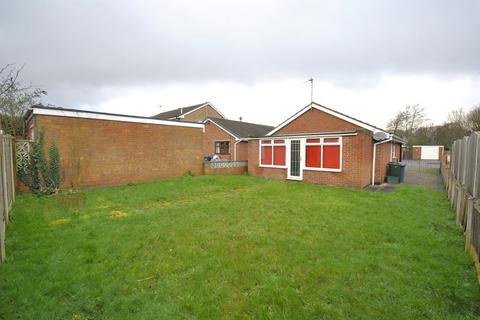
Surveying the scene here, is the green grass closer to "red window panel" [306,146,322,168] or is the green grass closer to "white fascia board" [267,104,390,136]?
"red window panel" [306,146,322,168]

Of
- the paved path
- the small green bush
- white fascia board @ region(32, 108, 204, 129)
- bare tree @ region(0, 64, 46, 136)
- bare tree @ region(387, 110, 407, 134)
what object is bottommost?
the paved path

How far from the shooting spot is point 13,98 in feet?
42.4

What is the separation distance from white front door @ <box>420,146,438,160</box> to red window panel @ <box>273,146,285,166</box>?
3338 centimetres

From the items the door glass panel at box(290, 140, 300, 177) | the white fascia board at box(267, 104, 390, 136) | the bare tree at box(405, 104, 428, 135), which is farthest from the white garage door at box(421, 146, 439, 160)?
the door glass panel at box(290, 140, 300, 177)

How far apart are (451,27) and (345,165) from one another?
6.89m

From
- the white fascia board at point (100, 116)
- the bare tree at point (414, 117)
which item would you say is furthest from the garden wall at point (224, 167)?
the bare tree at point (414, 117)

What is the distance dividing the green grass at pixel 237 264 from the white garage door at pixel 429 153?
35826 millimetres

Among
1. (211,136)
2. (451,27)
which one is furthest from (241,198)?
(211,136)

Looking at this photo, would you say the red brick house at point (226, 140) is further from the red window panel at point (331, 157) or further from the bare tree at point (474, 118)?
the bare tree at point (474, 118)

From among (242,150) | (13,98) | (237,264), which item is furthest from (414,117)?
(13,98)

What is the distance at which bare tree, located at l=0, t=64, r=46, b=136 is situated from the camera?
11.2m

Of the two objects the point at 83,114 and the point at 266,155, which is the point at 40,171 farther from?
the point at 266,155

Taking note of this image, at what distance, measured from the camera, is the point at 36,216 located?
5.69m

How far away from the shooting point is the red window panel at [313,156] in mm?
11155
